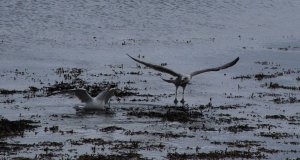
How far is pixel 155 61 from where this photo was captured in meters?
43.3

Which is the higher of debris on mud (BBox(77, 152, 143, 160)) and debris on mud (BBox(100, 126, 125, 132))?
debris on mud (BBox(100, 126, 125, 132))

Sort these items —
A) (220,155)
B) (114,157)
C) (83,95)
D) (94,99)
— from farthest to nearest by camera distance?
(94,99) < (83,95) < (220,155) < (114,157)

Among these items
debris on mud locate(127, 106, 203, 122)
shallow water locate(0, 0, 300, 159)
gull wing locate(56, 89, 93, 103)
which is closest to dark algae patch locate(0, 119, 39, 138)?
shallow water locate(0, 0, 300, 159)

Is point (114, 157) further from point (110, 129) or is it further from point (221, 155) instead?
point (110, 129)

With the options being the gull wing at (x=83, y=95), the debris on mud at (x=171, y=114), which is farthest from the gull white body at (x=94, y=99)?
the debris on mud at (x=171, y=114)

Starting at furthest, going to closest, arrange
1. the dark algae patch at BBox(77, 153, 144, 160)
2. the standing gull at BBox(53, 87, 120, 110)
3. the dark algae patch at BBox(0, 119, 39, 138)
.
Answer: the standing gull at BBox(53, 87, 120, 110) < the dark algae patch at BBox(0, 119, 39, 138) < the dark algae patch at BBox(77, 153, 144, 160)

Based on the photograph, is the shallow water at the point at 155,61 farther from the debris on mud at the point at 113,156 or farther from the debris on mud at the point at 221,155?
the debris on mud at the point at 113,156

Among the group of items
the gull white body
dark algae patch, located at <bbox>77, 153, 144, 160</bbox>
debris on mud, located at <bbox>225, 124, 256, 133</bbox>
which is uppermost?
the gull white body

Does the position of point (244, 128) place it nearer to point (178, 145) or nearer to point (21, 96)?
point (178, 145)

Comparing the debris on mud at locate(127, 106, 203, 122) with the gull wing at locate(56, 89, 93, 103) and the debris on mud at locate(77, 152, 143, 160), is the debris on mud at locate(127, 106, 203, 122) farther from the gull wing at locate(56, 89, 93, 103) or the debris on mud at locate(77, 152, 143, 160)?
the debris on mud at locate(77, 152, 143, 160)

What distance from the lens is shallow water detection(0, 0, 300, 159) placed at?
23062 millimetres

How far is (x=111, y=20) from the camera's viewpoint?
212 ft

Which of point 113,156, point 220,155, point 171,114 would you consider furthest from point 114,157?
point 171,114

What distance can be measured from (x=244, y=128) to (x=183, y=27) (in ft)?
125
